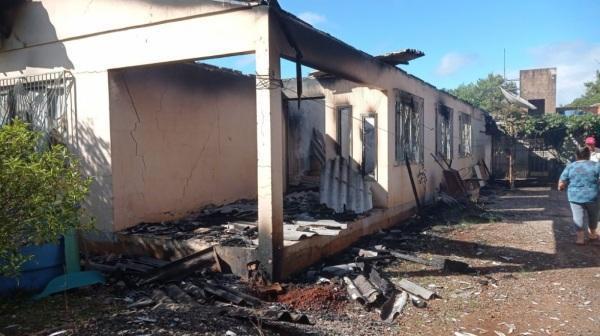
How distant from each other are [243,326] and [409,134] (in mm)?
7551

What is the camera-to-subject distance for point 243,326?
411 centimetres

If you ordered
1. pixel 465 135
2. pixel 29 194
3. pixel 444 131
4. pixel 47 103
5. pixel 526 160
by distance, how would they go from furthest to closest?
pixel 526 160 < pixel 465 135 < pixel 444 131 < pixel 47 103 < pixel 29 194

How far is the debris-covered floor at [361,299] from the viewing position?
426 centimetres

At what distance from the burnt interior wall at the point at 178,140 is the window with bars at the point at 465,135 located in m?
8.94

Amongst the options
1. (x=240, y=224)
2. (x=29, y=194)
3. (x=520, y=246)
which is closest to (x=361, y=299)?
(x=240, y=224)

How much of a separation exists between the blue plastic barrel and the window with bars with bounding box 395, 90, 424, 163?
6.91m

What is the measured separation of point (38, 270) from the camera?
5.27 m

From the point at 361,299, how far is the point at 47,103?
20.0 ft

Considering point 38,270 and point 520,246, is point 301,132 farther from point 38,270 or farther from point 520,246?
point 38,270

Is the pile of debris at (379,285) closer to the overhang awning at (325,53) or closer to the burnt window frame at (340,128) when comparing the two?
the overhang awning at (325,53)

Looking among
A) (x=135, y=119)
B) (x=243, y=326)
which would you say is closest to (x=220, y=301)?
(x=243, y=326)

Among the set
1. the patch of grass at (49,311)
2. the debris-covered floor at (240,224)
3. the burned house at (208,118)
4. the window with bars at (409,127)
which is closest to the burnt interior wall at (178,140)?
the burned house at (208,118)

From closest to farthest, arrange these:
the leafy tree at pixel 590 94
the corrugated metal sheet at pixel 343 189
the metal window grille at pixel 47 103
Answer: the metal window grille at pixel 47 103 < the corrugated metal sheet at pixel 343 189 < the leafy tree at pixel 590 94

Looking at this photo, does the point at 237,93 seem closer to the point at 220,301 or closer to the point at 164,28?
the point at 164,28
